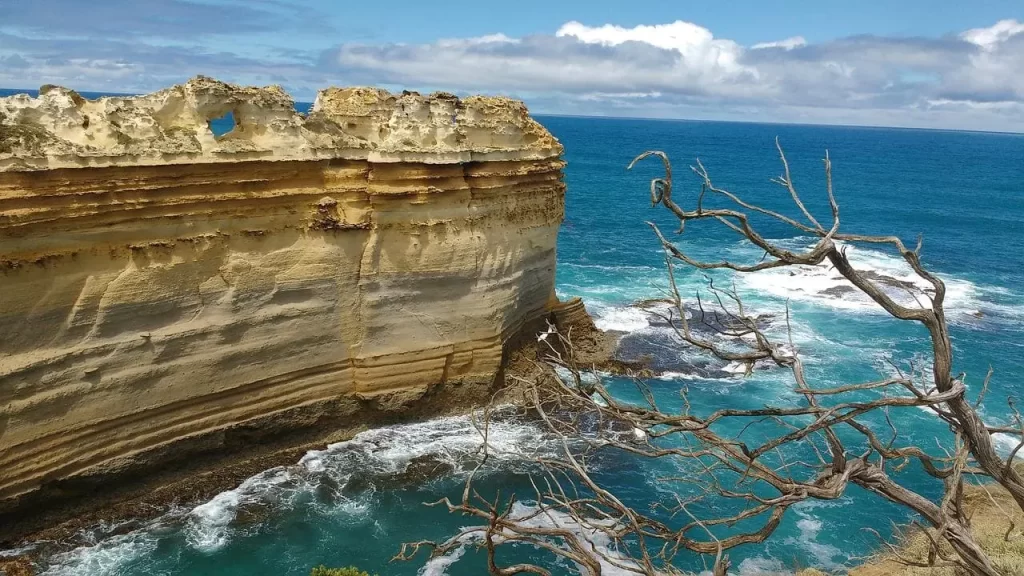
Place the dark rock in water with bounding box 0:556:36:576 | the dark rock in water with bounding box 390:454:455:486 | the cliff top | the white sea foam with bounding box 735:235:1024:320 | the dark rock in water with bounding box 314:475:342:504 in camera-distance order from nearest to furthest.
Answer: the dark rock in water with bounding box 0:556:36:576
the cliff top
the dark rock in water with bounding box 314:475:342:504
the dark rock in water with bounding box 390:454:455:486
the white sea foam with bounding box 735:235:1024:320

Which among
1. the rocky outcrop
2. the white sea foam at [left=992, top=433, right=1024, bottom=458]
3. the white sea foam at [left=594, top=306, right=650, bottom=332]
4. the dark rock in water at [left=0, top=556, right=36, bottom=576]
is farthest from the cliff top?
the white sea foam at [left=992, top=433, right=1024, bottom=458]

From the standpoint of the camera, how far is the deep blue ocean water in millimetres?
12703

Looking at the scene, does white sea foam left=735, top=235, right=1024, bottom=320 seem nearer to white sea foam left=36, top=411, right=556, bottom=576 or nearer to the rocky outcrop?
the rocky outcrop

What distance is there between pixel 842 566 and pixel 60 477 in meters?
13.5

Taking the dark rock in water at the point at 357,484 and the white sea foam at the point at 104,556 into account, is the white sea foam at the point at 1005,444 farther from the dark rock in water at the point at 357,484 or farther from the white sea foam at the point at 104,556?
the white sea foam at the point at 104,556

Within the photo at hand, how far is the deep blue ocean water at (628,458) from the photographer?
12.7 meters

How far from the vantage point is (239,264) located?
45.5 ft

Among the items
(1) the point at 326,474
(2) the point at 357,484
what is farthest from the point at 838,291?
(1) the point at 326,474

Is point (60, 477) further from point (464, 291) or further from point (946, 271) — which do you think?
point (946, 271)

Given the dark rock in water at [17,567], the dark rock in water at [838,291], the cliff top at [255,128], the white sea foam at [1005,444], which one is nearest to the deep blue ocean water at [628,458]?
the dark rock in water at [838,291]

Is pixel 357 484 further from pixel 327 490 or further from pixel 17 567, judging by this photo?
pixel 17 567

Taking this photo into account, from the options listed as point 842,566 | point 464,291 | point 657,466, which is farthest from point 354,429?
point 842,566

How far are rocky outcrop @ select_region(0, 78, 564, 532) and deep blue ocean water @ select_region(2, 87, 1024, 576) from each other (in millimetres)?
1275

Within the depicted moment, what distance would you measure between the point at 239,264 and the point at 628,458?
29.6ft
